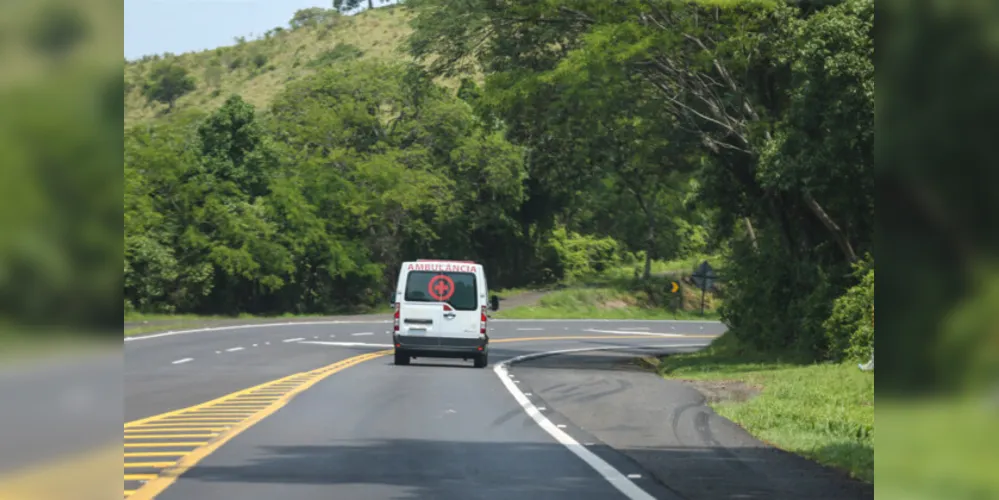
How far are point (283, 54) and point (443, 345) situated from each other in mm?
130723

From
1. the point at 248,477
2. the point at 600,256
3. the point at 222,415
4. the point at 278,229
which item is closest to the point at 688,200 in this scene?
A: the point at 222,415

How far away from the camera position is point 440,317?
3225cm

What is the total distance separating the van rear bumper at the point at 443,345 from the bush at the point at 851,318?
808 cm

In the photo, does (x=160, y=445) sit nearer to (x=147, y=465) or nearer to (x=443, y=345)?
(x=147, y=465)

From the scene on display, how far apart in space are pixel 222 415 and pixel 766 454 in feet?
24.7

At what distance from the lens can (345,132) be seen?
83000mm

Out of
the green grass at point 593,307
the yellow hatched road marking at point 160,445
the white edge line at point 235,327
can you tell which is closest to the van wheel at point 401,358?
the white edge line at point 235,327

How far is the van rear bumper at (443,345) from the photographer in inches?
1275

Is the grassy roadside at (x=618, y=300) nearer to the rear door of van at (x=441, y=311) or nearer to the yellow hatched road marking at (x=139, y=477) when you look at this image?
the rear door of van at (x=441, y=311)

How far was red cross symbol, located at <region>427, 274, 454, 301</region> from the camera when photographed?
107 feet

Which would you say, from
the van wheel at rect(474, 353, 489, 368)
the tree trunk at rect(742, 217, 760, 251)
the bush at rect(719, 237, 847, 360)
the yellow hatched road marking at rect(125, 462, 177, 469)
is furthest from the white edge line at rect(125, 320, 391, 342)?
the yellow hatched road marking at rect(125, 462, 177, 469)

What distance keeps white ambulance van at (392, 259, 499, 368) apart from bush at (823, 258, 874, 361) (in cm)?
805

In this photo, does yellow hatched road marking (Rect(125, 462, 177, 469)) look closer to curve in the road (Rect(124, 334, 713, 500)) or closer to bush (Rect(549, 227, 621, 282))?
curve in the road (Rect(124, 334, 713, 500))

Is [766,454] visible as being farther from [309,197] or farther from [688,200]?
[309,197]
